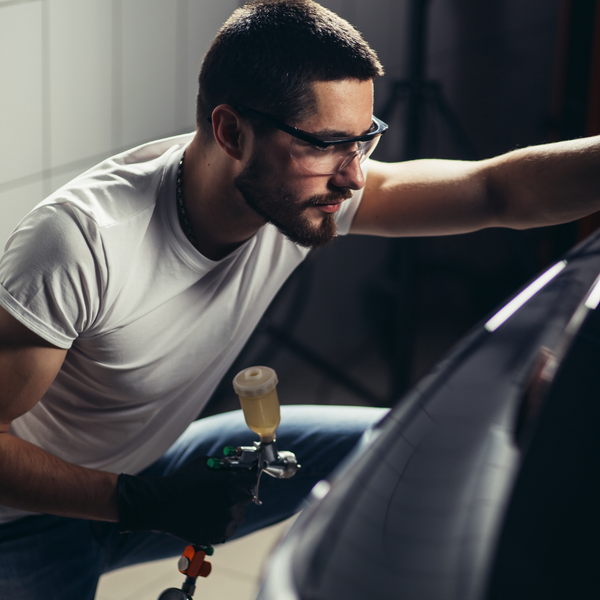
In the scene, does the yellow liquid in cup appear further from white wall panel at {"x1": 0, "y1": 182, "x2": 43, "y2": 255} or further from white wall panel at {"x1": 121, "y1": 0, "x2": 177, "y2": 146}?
white wall panel at {"x1": 121, "y1": 0, "x2": 177, "y2": 146}

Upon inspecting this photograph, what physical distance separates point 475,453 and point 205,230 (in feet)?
2.53

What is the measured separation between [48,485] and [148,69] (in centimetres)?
125

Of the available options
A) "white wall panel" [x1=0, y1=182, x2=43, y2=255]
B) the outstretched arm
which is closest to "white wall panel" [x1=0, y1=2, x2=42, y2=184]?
"white wall panel" [x1=0, y1=182, x2=43, y2=255]

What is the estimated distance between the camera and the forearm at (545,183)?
91 cm

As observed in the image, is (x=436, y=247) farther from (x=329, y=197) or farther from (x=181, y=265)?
(x=181, y=265)

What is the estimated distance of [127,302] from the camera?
0.94 metres

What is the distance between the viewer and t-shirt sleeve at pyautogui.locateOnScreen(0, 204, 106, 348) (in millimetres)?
813

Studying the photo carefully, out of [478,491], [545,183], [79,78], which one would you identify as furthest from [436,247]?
[478,491]

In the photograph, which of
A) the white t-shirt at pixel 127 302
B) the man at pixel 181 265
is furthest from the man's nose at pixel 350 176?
the white t-shirt at pixel 127 302

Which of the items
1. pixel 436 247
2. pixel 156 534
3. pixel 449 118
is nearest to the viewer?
pixel 156 534

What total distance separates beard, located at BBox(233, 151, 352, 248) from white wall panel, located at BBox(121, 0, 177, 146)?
0.86 meters

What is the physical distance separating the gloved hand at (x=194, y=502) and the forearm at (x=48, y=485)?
32 mm

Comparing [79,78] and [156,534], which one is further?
[79,78]

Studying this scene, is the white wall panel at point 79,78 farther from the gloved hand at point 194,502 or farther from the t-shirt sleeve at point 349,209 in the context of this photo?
the gloved hand at point 194,502
